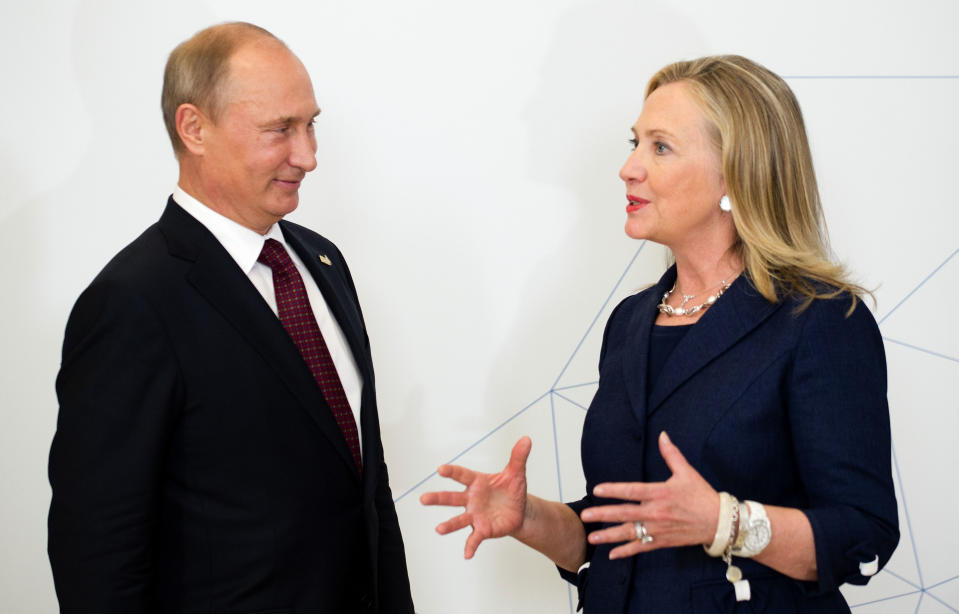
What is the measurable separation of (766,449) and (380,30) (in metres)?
1.72

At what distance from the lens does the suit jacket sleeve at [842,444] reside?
1567 mm

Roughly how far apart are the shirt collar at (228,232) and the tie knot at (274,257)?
27 millimetres

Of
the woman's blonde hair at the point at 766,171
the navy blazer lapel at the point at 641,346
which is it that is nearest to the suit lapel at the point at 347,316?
the navy blazer lapel at the point at 641,346

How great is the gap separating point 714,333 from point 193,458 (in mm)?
1036

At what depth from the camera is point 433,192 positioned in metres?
2.73

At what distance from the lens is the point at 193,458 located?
167 centimetres

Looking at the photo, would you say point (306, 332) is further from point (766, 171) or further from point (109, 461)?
point (766, 171)

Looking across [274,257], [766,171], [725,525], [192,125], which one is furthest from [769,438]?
[192,125]

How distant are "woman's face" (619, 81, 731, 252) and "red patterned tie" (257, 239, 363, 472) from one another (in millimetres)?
717

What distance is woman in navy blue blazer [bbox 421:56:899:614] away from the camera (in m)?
1.57

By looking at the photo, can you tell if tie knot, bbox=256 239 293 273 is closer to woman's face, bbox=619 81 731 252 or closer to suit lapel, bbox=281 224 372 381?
suit lapel, bbox=281 224 372 381

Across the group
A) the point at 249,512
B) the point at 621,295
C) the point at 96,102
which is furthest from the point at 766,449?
the point at 96,102

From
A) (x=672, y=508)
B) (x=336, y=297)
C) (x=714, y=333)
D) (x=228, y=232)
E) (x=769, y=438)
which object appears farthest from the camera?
(x=336, y=297)

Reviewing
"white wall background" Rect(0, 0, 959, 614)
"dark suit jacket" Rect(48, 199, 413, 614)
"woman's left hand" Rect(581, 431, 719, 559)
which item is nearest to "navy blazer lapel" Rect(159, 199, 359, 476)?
"dark suit jacket" Rect(48, 199, 413, 614)
